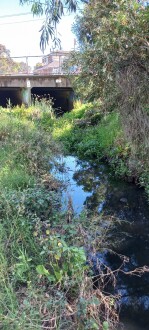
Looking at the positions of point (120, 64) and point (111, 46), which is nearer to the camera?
point (111, 46)

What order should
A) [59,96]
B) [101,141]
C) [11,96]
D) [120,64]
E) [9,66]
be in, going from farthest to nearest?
1. [11,96]
2. [9,66]
3. [59,96]
4. [101,141]
5. [120,64]

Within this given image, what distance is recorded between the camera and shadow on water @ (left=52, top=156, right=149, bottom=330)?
3.49m

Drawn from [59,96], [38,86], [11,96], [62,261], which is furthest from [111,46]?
[11,96]

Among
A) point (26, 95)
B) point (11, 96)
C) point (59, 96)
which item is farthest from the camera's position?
point (11, 96)

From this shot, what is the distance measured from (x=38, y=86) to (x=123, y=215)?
1213cm

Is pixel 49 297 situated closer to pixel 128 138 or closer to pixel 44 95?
pixel 128 138

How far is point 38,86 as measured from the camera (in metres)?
16.5

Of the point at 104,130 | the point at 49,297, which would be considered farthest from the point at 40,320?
the point at 104,130

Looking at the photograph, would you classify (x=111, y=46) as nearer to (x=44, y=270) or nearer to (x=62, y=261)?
(x=62, y=261)

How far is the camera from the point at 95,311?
2.62 meters

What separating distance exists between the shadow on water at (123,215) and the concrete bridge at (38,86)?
7.09 metres

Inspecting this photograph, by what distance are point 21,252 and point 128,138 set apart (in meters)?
3.19

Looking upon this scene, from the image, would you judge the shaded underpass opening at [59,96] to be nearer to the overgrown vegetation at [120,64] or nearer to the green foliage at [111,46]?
the overgrown vegetation at [120,64]

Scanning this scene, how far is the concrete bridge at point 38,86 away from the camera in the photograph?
15823mm
